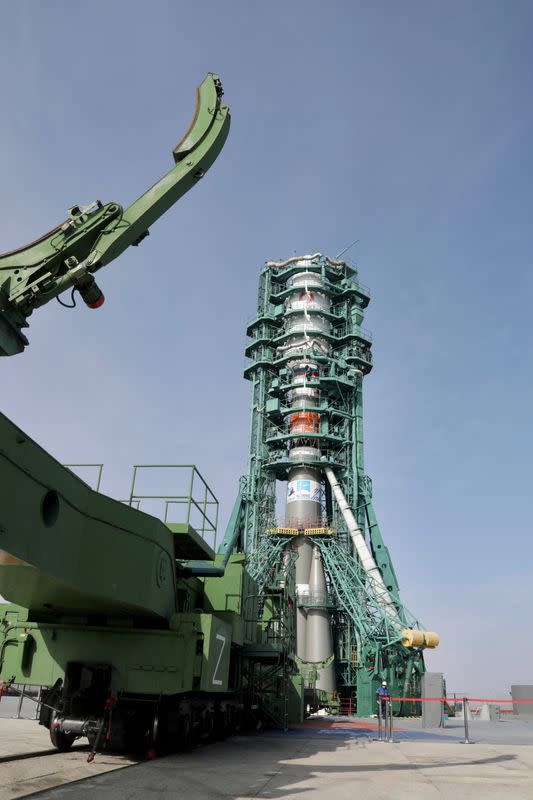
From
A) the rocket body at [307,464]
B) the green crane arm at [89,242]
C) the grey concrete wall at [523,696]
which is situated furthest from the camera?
the rocket body at [307,464]

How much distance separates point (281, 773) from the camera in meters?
9.84

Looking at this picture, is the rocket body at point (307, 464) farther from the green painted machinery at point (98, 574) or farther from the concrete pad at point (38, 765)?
the green painted machinery at point (98, 574)

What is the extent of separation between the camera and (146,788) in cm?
810

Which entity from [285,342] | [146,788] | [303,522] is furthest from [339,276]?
[146,788]

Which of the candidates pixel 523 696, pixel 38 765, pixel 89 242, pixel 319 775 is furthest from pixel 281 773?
pixel 523 696

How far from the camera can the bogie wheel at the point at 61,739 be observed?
11.1 meters

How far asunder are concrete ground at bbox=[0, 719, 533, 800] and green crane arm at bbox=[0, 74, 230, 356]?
19.3ft

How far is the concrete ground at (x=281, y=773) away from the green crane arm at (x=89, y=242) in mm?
5890

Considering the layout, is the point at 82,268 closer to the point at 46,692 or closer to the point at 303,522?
the point at 46,692

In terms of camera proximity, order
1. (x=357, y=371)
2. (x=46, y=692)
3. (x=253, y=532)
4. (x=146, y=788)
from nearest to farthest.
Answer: (x=146, y=788), (x=46, y=692), (x=253, y=532), (x=357, y=371)

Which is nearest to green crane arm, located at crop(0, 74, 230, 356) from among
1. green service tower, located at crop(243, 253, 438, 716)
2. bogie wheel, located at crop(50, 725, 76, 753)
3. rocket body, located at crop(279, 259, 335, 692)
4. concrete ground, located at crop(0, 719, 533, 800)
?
concrete ground, located at crop(0, 719, 533, 800)

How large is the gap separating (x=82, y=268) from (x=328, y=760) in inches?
386

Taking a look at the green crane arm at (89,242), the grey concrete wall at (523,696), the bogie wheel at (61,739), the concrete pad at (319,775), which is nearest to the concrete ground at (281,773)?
the concrete pad at (319,775)

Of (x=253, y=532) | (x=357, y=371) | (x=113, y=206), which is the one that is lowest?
(x=113, y=206)
